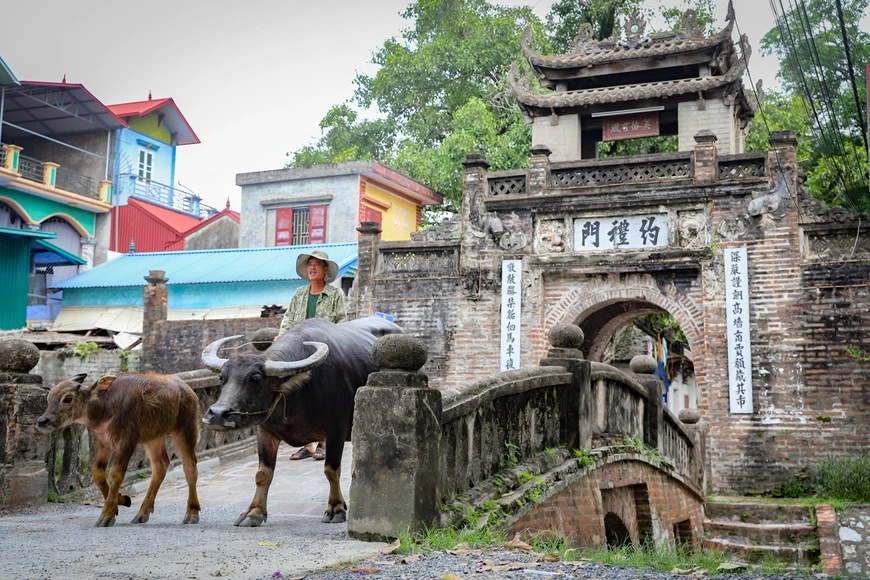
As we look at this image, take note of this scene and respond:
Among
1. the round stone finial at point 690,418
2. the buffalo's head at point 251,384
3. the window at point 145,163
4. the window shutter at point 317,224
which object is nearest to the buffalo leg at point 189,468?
the buffalo's head at point 251,384

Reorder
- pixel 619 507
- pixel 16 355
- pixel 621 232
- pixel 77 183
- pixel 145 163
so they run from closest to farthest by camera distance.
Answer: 1. pixel 16 355
2. pixel 619 507
3. pixel 621 232
4. pixel 77 183
5. pixel 145 163

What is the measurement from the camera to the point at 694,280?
581 inches

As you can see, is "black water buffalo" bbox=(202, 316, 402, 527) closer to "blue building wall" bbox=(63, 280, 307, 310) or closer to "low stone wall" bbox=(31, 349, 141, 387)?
"blue building wall" bbox=(63, 280, 307, 310)

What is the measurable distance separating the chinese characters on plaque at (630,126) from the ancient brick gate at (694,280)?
2.80 m

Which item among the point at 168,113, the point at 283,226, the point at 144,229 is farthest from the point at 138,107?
the point at 283,226

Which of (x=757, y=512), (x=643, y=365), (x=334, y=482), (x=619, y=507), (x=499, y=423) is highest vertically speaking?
(x=643, y=365)

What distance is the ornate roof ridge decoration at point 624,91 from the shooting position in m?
16.5

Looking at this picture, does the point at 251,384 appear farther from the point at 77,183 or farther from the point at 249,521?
the point at 77,183

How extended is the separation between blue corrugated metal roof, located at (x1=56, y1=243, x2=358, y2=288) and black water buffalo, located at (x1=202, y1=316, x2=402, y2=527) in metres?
12.4

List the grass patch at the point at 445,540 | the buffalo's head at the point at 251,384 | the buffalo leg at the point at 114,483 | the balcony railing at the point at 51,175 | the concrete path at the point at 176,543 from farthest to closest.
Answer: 1. the balcony railing at the point at 51,175
2. the buffalo leg at the point at 114,483
3. the buffalo's head at the point at 251,384
4. the grass patch at the point at 445,540
5. the concrete path at the point at 176,543

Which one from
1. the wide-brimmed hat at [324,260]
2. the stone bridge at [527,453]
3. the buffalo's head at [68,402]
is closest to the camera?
the stone bridge at [527,453]

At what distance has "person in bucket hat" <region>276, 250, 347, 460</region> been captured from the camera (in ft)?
23.9

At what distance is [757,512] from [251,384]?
33.3 ft

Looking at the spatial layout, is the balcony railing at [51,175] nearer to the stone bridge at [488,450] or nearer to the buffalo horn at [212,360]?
the stone bridge at [488,450]
